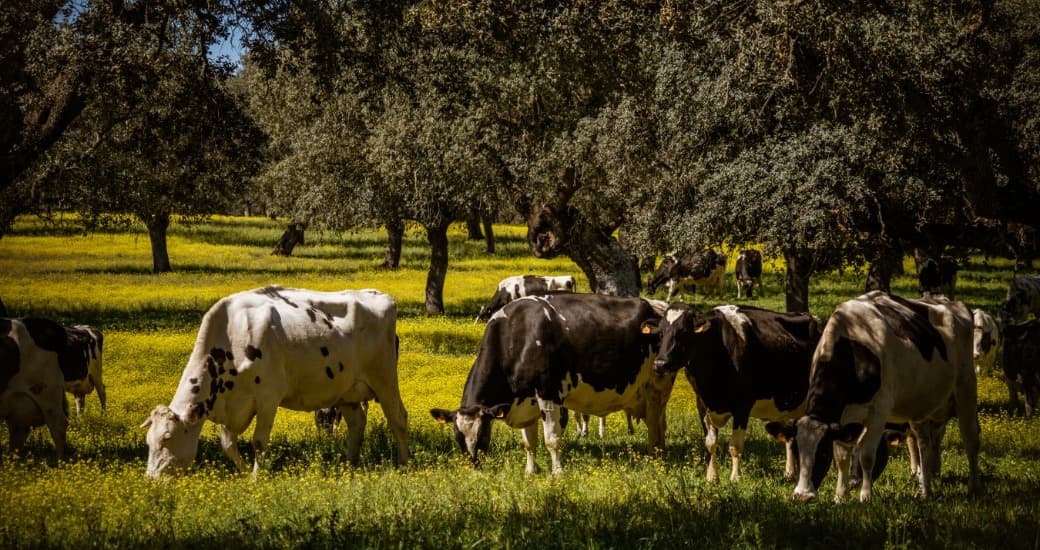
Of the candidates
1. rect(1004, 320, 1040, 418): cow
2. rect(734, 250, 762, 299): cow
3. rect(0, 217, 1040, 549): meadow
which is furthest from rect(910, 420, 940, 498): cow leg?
rect(734, 250, 762, 299): cow

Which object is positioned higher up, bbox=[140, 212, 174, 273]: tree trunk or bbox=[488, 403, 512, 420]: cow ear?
bbox=[140, 212, 174, 273]: tree trunk

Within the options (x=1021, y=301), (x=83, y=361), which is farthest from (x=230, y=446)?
(x=1021, y=301)

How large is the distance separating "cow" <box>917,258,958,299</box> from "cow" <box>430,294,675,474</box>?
1585 cm

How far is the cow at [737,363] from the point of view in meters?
12.7

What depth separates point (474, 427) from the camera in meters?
13.0

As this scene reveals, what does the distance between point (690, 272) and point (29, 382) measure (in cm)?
3374

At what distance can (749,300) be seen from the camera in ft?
138

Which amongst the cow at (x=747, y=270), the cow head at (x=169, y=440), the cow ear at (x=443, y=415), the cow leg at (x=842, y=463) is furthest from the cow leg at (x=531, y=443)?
the cow at (x=747, y=270)

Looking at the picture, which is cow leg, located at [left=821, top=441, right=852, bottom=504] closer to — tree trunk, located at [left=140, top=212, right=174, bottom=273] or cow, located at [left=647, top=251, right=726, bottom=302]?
cow, located at [left=647, top=251, right=726, bottom=302]

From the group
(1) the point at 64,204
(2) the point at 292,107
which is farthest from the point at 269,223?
(1) the point at 64,204

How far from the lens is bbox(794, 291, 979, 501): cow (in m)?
10.6

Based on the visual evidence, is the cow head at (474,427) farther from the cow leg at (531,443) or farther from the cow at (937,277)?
the cow at (937,277)

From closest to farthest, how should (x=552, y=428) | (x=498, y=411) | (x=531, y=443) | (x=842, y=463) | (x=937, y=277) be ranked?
(x=842, y=463) < (x=498, y=411) < (x=552, y=428) < (x=531, y=443) < (x=937, y=277)

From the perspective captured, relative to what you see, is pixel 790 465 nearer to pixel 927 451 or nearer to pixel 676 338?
pixel 927 451
